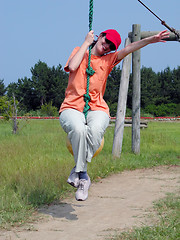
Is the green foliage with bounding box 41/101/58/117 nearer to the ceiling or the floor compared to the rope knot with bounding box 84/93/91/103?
nearer to the ceiling

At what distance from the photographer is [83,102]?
4.23 meters

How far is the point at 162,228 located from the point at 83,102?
1659mm

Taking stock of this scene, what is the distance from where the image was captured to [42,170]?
22.1 feet

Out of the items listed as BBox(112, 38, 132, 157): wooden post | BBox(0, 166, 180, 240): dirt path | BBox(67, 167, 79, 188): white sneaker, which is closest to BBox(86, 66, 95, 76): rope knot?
BBox(67, 167, 79, 188): white sneaker

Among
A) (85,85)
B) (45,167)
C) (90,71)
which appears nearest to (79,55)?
(90,71)

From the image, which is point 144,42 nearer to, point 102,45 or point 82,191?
point 102,45

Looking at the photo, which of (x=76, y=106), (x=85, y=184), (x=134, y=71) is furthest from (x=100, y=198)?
(x=134, y=71)

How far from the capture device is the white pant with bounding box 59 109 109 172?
4020mm

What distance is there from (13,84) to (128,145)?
110ft

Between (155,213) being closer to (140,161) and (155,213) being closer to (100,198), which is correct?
(100,198)

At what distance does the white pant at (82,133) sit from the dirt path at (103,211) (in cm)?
73

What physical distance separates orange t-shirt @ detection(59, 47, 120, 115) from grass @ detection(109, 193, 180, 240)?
4.62ft

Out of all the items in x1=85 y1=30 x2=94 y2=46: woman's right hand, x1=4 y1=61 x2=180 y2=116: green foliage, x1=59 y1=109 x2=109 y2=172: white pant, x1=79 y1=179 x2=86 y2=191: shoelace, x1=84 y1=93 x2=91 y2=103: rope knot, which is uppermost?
x1=4 y1=61 x2=180 y2=116: green foliage

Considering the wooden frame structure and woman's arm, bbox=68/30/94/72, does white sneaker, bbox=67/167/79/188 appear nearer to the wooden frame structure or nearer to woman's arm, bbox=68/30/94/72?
woman's arm, bbox=68/30/94/72
